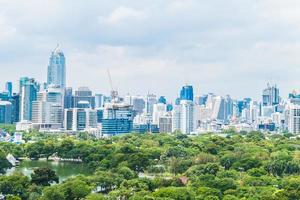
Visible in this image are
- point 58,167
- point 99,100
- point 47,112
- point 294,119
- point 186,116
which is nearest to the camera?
point 58,167

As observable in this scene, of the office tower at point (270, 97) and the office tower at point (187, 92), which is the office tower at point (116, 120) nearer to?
the office tower at point (187, 92)

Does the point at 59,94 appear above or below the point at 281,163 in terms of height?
above

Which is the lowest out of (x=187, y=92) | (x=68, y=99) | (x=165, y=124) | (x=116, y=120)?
(x=165, y=124)

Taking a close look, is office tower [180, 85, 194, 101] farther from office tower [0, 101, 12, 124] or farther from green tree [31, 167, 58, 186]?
green tree [31, 167, 58, 186]

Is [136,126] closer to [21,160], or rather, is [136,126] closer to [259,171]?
[21,160]

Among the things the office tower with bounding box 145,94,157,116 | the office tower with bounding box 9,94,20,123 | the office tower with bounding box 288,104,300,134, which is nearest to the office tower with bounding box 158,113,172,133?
the office tower with bounding box 288,104,300,134

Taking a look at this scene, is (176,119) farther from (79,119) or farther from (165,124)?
(79,119)

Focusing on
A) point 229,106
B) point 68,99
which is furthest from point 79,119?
point 229,106

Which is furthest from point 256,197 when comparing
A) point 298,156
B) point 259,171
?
point 298,156
